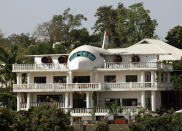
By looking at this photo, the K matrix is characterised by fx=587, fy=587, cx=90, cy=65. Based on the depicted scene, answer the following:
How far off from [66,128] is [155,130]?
7251 millimetres

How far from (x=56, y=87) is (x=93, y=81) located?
3921 mm

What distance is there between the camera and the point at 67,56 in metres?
61.7

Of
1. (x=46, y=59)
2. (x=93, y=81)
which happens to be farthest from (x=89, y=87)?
(x=46, y=59)

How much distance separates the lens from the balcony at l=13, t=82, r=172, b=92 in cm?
5869

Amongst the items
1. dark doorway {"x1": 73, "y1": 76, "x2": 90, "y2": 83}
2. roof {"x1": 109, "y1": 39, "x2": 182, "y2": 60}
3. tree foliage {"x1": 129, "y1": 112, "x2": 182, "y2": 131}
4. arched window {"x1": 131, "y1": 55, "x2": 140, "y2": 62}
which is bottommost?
tree foliage {"x1": 129, "y1": 112, "x2": 182, "y2": 131}

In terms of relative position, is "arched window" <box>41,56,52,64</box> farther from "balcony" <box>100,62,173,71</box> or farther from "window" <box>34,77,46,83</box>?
"balcony" <box>100,62,173,71</box>

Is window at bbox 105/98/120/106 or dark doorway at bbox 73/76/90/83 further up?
dark doorway at bbox 73/76/90/83

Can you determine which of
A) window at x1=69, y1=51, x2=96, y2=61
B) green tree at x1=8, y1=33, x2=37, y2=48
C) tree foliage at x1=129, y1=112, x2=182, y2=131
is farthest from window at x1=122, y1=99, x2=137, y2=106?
green tree at x1=8, y1=33, x2=37, y2=48

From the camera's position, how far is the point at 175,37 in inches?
3583

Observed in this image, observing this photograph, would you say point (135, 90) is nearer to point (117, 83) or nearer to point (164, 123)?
point (117, 83)

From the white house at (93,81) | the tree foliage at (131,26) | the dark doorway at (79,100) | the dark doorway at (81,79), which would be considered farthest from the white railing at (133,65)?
the tree foliage at (131,26)

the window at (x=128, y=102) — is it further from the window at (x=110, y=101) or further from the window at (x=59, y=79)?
the window at (x=59, y=79)

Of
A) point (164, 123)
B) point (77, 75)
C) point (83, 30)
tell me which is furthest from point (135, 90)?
point (83, 30)

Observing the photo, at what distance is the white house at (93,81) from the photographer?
193 ft
